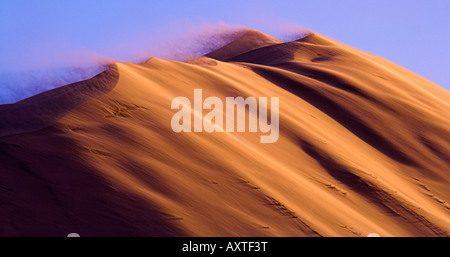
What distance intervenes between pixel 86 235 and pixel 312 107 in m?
7.72

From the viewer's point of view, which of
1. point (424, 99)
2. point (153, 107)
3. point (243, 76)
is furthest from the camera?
point (424, 99)

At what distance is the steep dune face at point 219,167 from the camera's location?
7.62 metres

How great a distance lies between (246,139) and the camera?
10523 millimetres

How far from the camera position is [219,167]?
892 cm

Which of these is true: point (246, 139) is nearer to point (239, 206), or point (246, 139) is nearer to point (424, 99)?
point (239, 206)

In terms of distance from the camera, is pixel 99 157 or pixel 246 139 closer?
pixel 99 157

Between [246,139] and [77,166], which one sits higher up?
[246,139]

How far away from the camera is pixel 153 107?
32.8 ft

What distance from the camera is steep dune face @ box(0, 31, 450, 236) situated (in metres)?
7.62

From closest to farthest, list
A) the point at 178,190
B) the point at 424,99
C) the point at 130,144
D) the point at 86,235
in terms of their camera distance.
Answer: the point at 86,235
the point at 178,190
the point at 130,144
the point at 424,99
